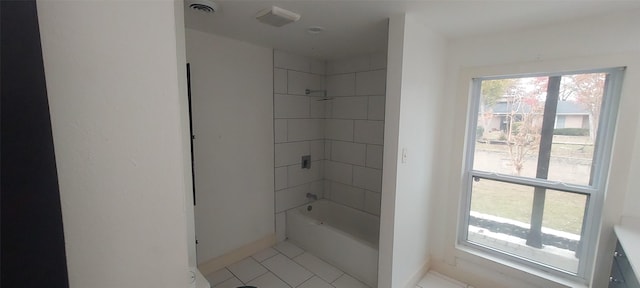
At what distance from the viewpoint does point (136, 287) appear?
575 mm

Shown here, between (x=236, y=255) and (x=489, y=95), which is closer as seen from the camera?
(x=489, y=95)

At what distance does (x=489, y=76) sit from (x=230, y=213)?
2.66m

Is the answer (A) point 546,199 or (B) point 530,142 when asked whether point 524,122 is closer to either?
(B) point 530,142

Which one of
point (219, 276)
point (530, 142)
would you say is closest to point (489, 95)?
point (530, 142)

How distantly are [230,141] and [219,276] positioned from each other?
127 centimetres

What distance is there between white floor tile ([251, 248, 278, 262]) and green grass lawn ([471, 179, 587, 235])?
2081 mm

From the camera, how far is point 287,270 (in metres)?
2.47

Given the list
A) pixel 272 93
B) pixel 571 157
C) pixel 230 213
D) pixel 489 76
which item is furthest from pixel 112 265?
pixel 571 157

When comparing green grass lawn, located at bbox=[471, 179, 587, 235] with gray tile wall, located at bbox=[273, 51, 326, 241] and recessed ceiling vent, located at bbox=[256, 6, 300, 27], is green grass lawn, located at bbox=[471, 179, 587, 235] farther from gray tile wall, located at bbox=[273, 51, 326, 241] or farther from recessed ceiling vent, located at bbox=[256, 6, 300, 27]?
recessed ceiling vent, located at bbox=[256, 6, 300, 27]

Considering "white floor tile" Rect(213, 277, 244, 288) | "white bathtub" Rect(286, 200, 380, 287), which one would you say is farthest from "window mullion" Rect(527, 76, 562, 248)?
"white floor tile" Rect(213, 277, 244, 288)

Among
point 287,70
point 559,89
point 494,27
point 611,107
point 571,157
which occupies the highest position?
point 494,27

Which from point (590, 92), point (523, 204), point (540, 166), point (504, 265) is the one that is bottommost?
point (504, 265)

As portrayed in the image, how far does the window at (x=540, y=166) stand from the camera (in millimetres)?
1797

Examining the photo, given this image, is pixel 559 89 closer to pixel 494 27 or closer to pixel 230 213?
pixel 494 27
